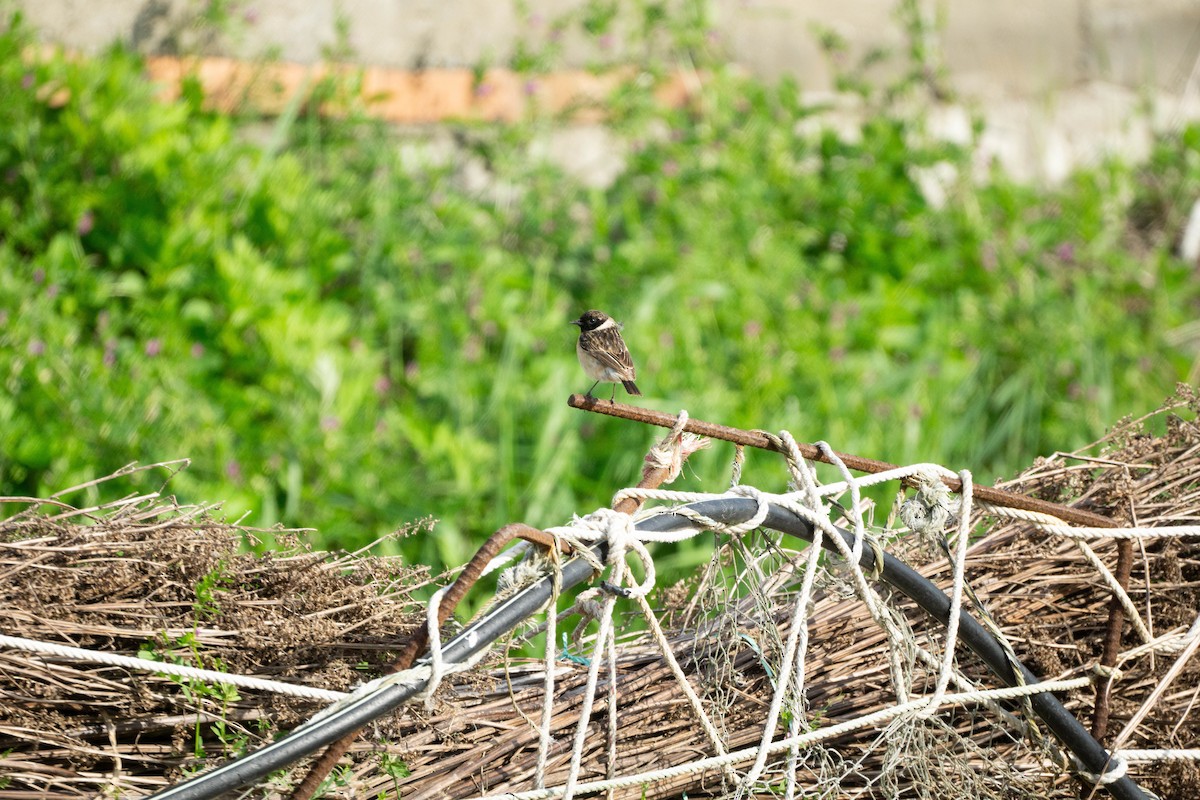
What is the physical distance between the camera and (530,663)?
247cm

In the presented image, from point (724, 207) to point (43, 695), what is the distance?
4614 mm

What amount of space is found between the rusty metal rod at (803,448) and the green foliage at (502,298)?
2.32 m

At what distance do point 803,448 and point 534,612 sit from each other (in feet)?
2.33

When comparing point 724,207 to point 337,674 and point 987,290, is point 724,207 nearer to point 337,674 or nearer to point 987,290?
point 987,290

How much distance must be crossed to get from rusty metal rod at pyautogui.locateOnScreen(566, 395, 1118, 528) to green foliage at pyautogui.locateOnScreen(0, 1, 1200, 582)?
2322mm

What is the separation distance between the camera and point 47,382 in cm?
428

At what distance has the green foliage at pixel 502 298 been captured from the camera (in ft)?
14.9

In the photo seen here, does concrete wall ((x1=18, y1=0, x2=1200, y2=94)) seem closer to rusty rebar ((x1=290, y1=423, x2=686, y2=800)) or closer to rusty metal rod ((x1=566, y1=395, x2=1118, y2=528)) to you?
rusty metal rod ((x1=566, y1=395, x2=1118, y2=528))

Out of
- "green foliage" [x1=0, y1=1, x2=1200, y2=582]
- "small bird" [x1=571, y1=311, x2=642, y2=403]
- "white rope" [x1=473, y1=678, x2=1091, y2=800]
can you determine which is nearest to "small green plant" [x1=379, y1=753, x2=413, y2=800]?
"white rope" [x1=473, y1=678, x2=1091, y2=800]

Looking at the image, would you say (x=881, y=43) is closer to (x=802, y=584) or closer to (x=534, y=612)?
(x=802, y=584)

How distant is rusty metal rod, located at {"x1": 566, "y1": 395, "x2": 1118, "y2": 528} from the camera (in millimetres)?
2117

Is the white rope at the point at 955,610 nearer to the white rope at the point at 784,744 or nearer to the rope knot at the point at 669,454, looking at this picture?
the white rope at the point at 784,744

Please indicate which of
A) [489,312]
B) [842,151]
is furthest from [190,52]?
[842,151]

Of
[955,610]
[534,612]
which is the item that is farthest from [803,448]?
[534,612]
